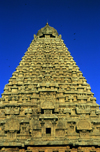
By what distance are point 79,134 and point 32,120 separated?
4.57 meters

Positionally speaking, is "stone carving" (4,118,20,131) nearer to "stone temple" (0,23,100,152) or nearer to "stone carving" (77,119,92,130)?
"stone temple" (0,23,100,152)

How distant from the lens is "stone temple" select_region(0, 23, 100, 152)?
547 inches

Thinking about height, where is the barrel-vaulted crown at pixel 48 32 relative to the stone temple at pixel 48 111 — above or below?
above

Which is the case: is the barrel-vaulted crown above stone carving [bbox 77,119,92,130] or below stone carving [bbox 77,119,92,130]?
above

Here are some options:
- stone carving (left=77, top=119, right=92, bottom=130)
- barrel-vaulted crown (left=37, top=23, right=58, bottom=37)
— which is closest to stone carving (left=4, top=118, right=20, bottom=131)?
stone carving (left=77, top=119, right=92, bottom=130)

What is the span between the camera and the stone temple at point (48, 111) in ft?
45.5

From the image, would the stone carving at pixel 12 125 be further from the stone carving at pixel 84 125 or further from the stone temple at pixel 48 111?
the stone carving at pixel 84 125

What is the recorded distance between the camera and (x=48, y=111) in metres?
16.1

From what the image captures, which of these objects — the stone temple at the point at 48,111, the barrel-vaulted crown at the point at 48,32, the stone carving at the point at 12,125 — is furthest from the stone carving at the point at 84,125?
the barrel-vaulted crown at the point at 48,32

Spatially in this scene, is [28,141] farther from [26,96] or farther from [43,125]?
[26,96]

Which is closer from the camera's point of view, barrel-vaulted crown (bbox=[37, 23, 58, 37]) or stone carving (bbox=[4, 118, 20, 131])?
stone carving (bbox=[4, 118, 20, 131])

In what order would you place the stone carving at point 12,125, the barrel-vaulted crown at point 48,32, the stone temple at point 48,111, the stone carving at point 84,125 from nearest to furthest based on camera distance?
the stone temple at point 48,111 → the stone carving at point 12,125 → the stone carving at point 84,125 → the barrel-vaulted crown at point 48,32

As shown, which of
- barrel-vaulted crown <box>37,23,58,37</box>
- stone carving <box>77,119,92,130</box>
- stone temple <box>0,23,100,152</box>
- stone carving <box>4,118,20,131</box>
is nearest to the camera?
stone temple <box>0,23,100,152</box>

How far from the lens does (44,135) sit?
14336 mm
